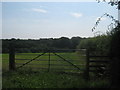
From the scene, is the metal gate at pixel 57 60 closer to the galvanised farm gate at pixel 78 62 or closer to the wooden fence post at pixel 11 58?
the galvanised farm gate at pixel 78 62

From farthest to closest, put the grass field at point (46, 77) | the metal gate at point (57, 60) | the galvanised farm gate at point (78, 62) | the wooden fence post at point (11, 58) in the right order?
the wooden fence post at point (11, 58) < the metal gate at point (57, 60) < the galvanised farm gate at point (78, 62) < the grass field at point (46, 77)

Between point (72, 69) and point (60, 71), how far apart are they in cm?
62

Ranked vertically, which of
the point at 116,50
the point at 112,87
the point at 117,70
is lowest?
the point at 112,87

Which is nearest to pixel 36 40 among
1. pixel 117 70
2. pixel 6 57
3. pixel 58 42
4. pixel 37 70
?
pixel 58 42

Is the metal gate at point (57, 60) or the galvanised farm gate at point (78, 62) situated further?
the metal gate at point (57, 60)

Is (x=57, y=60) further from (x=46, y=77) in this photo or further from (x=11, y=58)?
(x=46, y=77)

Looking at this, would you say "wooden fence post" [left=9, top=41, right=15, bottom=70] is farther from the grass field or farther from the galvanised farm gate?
the grass field

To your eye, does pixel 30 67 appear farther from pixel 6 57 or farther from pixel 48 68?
pixel 6 57

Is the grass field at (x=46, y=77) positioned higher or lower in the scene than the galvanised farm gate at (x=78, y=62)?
lower

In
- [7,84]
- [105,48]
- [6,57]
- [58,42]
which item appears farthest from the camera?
[58,42]

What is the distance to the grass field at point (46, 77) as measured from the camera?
596cm

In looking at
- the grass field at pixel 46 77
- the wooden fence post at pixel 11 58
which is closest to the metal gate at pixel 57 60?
the grass field at pixel 46 77

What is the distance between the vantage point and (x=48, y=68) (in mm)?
9852

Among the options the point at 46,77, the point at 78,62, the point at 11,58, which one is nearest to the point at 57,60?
the point at 78,62
